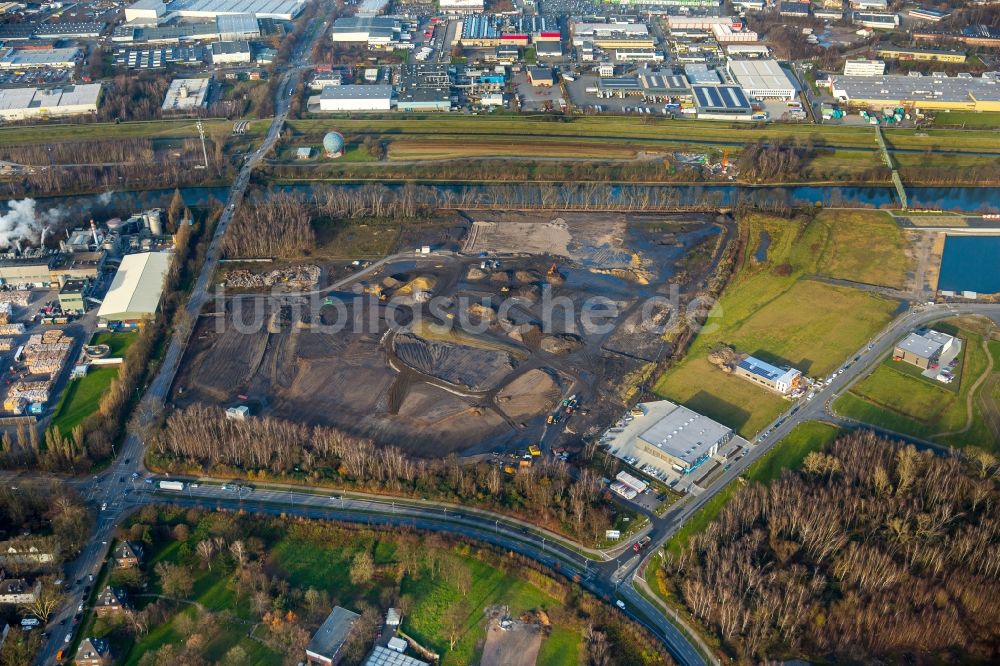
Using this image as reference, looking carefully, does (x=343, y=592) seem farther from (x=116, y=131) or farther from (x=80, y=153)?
(x=116, y=131)

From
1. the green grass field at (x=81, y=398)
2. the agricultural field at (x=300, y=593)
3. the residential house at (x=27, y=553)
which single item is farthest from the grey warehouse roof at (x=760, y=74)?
the residential house at (x=27, y=553)

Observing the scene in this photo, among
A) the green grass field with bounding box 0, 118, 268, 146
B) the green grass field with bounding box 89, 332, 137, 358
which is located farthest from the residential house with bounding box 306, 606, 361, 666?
the green grass field with bounding box 0, 118, 268, 146

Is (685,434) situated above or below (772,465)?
above

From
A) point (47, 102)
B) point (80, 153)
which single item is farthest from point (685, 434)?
point (47, 102)

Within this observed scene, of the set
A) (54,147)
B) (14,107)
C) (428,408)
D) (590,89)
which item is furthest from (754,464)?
(14,107)

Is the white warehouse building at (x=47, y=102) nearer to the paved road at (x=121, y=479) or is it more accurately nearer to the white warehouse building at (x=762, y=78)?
the paved road at (x=121, y=479)

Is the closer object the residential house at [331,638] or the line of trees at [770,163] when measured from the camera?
the residential house at [331,638]

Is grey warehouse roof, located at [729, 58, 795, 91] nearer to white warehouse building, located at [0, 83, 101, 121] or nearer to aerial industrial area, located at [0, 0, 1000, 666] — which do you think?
aerial industrial area, located at [0, 0, 1000, 666]
